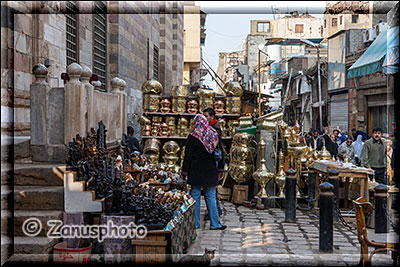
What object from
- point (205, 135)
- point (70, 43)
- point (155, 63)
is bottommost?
point (205, 135)

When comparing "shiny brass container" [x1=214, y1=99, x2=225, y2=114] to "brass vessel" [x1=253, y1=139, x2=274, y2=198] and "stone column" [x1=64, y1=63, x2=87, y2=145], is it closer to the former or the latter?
"brass vessel" [x1=253, y1=139, x2=274, y2=198]

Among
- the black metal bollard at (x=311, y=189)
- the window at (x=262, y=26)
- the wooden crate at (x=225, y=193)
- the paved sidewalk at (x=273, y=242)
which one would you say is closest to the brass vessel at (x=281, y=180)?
the black metal bollard at (x=311, y=189)

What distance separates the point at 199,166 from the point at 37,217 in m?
2.79

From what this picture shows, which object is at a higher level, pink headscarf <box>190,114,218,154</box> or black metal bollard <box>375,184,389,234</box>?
pink headscarf <box>190,114,218,154</box>

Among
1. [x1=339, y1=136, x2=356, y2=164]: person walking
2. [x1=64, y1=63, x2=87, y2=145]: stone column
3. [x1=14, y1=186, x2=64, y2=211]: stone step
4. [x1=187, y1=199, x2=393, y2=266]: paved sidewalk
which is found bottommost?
[x1=187, y1=199, x2=393, y2=266]: paved sidewalk

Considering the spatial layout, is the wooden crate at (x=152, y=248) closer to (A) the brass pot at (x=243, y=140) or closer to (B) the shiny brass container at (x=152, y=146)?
(A) the brass pot at (x=243, y=140)

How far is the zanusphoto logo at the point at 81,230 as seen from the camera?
4.88 m

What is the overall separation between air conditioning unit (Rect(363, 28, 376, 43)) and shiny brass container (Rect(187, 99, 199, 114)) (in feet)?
39.3

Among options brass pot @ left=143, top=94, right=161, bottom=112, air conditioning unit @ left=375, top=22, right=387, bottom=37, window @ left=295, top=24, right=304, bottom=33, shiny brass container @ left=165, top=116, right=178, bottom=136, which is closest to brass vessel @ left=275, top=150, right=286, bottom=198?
shiny brass container @ left=165, top=116, right=178, bottom=136

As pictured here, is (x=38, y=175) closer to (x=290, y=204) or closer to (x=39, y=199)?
→ (x=39, y=199)

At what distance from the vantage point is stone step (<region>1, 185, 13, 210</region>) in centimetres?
504

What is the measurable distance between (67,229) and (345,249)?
363 cm

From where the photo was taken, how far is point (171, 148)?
36.9ft

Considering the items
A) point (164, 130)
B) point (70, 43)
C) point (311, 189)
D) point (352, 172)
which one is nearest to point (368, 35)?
point (164, 130)
